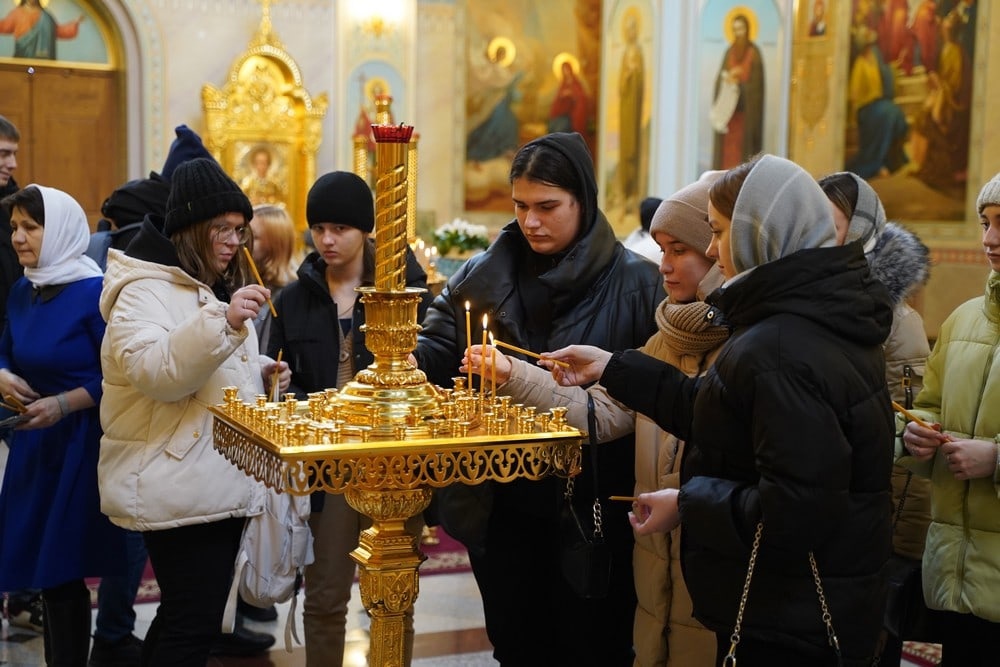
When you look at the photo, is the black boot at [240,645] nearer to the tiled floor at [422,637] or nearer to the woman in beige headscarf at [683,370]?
the tiled floor at [422,637]

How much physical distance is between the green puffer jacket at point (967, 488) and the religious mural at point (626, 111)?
34.5ft

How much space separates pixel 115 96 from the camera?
1202cm

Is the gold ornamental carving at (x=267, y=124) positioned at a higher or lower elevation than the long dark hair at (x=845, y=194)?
higher

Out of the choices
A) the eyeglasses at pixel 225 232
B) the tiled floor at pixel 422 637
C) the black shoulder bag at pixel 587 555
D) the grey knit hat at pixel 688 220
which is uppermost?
the grey knit hat at pixel 688 220

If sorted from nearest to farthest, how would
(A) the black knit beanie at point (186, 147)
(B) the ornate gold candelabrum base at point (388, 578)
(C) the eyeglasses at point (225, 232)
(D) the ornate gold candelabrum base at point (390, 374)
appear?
(D) the ornate gold candelabrum base at point (390, 374) < (B) the ornate gold candelabrum base at point (388, 578) < (C) the eyeglasses at point (225, 232) < (A) the black knit beanie at point (186, 147)

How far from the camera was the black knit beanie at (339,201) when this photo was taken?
3.57 meters

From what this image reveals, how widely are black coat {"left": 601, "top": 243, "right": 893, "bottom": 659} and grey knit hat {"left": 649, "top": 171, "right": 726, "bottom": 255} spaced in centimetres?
52

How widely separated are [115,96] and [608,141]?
20.0ft

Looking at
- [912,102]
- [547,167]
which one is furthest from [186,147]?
[912,102]

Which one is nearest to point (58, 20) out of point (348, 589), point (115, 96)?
point (115, 96)

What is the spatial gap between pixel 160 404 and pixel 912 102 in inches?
391

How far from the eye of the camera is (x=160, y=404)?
298 cm

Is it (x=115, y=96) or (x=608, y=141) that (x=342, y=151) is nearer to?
(x=115, y=96)

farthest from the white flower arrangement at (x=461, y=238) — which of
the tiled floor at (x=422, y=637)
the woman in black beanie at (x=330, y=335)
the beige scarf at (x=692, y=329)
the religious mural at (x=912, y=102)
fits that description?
the religious mural at (x=912, y=102)
